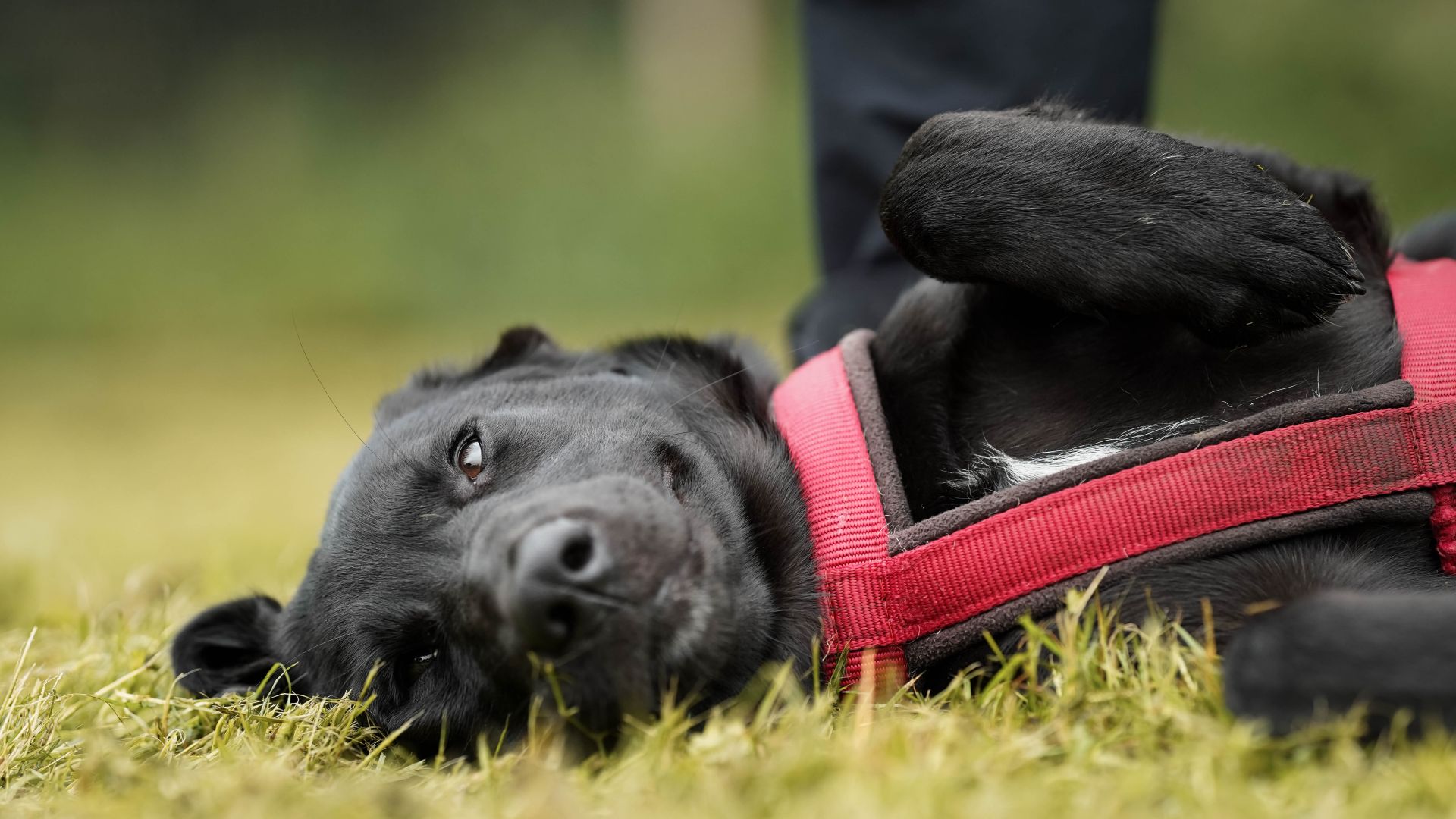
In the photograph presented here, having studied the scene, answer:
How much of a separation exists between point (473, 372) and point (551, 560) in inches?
40.8

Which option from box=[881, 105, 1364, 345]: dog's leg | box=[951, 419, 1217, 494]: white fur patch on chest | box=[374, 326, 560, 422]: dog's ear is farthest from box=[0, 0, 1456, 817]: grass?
box=[374, 326, 560, 422]: dog's ear

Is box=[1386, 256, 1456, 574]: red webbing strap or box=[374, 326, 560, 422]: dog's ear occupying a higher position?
box=[374, 326, 560, 422]: dog's ear

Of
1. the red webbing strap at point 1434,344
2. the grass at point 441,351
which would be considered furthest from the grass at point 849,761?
the red webbing strap at point 1434,344

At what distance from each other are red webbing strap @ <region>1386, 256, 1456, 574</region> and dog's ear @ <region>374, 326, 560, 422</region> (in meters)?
1.60

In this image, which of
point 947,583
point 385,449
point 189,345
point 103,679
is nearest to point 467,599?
point 385,449

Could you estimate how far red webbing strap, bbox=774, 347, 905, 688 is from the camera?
5.95ft

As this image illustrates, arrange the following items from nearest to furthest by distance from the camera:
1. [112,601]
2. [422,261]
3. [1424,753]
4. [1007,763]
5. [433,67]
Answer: [1424,753]
[1007,763]
[112,601]
[422,261]
[433,67]

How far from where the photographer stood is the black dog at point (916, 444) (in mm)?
1666

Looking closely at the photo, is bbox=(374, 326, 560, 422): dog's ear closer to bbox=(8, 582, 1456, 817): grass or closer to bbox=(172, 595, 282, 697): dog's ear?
bbox=(172, 595, 282, 697): dog's ear

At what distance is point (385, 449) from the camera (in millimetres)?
2186

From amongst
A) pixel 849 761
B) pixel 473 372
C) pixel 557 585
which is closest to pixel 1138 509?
pixel 849 761

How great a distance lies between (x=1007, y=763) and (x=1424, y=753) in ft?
1.42

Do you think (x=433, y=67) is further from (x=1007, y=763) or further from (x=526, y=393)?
(x=1007, y=763)

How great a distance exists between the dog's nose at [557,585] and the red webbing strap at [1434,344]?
1179mm
